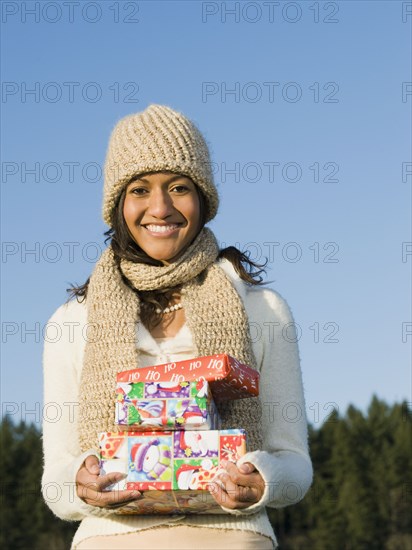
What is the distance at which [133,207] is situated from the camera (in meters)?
4.82

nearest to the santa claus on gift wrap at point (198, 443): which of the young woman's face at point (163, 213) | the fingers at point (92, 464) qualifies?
the fingers at point (92, 464)

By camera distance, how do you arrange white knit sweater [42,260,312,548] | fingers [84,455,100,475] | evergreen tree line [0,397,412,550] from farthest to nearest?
evergreen tree line [0,397,412,550], white knit sweater [42,260,312,548], fingers [84,455,100,475]

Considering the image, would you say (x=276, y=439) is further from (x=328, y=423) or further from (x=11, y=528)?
(x=328, y=423)

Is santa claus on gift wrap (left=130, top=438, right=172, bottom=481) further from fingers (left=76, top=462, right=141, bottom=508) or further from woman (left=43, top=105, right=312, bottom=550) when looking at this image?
woman (left=43, top=105, right=312, bottom=550)

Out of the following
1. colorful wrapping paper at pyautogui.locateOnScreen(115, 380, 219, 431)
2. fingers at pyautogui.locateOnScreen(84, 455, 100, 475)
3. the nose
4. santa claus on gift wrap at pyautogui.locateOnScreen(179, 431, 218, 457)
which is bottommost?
fingers at pyautogui.locateOnScreen(84, 455, 100, 475)

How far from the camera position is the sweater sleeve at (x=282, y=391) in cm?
452

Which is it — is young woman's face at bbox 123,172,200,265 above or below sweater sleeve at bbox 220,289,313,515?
above

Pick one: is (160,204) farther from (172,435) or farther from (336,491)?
(336,491)

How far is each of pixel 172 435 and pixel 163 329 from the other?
0.91 m

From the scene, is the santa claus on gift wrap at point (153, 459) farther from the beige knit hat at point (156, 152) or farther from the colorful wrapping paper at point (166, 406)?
the beige knit hat at point (156, 152)

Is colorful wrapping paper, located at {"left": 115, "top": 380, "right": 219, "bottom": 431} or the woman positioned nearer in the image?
colorful wrapping paper, located at {"left": 115, "top": 380, "right": 219, "bottom": 431}

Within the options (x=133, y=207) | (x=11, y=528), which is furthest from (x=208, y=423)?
(x=11, y=528)

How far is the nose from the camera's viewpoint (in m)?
4.70

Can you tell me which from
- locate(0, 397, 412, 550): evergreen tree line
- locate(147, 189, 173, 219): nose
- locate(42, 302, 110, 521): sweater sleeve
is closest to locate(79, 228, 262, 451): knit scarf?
locate(42, 302, 110, 521): sweater sleeve
